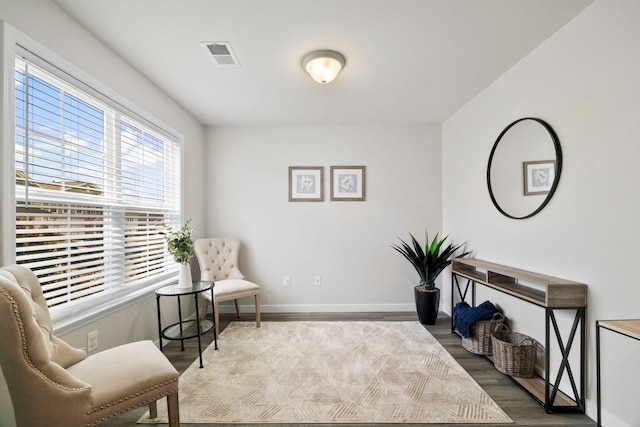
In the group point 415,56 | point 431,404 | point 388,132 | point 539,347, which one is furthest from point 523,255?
point 388,132

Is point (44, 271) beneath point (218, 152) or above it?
Answer: beneath

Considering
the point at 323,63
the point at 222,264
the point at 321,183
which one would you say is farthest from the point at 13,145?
the point at 321,183

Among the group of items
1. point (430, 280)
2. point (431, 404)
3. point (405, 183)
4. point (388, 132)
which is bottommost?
point (431, 404)

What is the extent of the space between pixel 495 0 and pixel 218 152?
10.5 feet

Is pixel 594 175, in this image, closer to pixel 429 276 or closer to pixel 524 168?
pixel 524 168

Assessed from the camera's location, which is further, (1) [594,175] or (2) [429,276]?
(2) [429,276]

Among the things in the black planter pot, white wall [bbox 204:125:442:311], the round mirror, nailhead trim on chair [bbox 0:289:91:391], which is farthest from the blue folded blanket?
nailhead trim on chair [bbox 0:289:91:391]

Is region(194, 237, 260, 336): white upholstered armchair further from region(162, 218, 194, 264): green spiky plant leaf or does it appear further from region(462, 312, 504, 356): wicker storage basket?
region(462, 312, 504, 356): wicker storage basket

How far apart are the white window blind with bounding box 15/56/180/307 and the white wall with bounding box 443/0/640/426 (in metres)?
3.22

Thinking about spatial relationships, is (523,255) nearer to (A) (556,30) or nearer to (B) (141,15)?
(A) (556,30)

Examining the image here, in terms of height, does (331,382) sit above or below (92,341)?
below

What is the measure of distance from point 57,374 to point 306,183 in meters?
2.90

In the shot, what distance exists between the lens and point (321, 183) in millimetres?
3672

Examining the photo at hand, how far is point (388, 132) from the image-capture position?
3.67 metres
